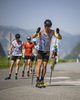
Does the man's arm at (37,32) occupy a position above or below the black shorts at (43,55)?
above

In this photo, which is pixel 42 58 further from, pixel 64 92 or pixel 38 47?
pixel 64 92

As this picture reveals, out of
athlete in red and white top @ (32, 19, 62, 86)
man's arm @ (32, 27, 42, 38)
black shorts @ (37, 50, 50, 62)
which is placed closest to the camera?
man's arm @ (32, 27, 42, 38)

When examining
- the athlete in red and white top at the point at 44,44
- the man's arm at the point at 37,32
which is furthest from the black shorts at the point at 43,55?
the man's arm at the point at 37,32

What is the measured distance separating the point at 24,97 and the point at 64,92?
1.34m

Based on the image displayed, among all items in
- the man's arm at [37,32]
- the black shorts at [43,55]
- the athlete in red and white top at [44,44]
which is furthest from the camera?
the black shorts at [43,55]

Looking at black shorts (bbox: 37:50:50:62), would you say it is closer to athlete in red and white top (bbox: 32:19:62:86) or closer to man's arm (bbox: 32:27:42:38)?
athlete in red and white top (bbox: 32:19:62:86)

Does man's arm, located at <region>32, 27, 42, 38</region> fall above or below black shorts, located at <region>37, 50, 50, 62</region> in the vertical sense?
above

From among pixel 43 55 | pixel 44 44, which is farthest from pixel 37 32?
pixel 43 55

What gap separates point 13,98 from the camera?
6.68 metres

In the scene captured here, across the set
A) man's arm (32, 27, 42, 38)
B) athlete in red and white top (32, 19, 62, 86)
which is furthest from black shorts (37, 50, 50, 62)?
man's arm (32, 27, 42, 38)

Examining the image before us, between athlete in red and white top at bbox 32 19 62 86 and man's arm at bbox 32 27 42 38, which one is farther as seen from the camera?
athlete in red and white top at bbox 32 19 62 86

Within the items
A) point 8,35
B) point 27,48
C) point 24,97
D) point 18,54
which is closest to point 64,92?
point 24,97

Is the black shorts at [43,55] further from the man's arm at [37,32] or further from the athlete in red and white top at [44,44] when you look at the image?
the man's arm at [37,32]

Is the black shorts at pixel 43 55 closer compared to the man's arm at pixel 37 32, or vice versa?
the man's arm at pixel 37 32
